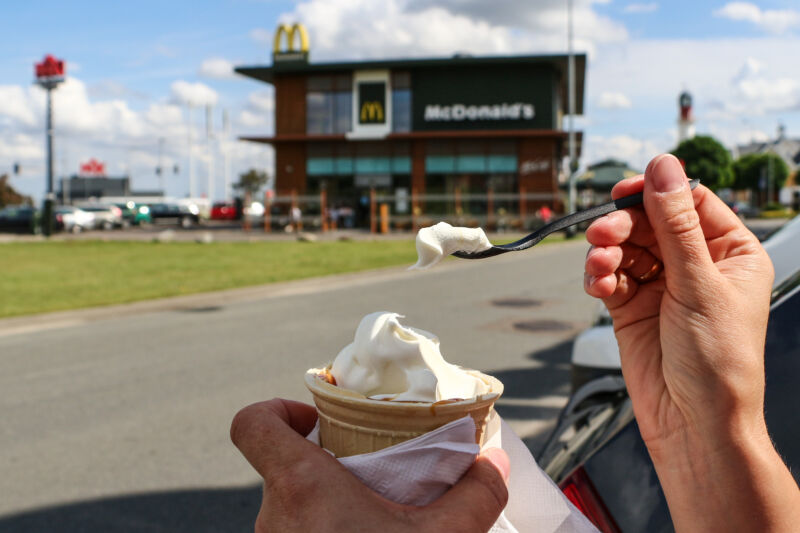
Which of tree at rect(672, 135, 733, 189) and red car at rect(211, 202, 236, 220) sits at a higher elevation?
tree at rect(672, 135, 733, 189)

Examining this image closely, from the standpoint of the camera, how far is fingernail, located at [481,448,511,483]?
4.52 feet

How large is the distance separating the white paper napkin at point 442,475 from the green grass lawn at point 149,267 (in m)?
11.6

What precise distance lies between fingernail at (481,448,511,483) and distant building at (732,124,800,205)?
4107 inches

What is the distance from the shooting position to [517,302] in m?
12.6

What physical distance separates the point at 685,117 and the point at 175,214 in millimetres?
85817

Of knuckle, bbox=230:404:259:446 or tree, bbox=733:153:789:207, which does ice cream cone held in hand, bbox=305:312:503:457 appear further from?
tree, bbox=733:153:789:207

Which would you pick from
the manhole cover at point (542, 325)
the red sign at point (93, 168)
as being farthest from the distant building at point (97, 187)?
the manhole cover at point (542, 325)

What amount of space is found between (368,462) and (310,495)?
0.15 m

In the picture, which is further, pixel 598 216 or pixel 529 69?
pixel 529 69

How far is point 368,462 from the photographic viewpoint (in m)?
1.33

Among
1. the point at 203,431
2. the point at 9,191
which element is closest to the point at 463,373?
the point at 203,431

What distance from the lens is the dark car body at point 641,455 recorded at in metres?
1.75

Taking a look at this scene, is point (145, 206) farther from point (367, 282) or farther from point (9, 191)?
point (9, 191)

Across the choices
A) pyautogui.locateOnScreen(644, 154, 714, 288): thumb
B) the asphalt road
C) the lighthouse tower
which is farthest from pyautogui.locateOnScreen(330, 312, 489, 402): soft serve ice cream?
the lighthouse tower
